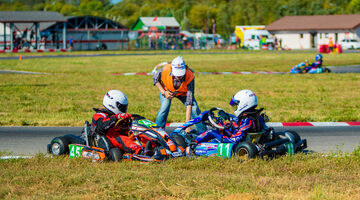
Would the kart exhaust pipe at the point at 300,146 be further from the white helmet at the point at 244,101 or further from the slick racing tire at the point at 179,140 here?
the slick racing tire at the point at 179,140

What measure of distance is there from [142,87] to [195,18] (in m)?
98.3

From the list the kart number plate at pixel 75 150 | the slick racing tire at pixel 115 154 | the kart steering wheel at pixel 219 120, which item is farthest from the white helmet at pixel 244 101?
the kart number plate at pixel 75 150

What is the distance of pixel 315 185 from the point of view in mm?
5695

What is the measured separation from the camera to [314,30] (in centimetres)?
7500

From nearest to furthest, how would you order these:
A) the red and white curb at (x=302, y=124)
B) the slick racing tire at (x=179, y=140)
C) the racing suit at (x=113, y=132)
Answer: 1. the racing suit at (x=113, y=132)
2. the slick racing tire at (x=179, y=140)
3. the red and white curb at (x=302, y=124)

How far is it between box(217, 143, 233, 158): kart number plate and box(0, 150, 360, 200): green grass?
0.25 meters

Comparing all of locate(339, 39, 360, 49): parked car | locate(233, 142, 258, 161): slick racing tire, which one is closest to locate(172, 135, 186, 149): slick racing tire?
locate(233, 142, 258, 161): slick racing tire

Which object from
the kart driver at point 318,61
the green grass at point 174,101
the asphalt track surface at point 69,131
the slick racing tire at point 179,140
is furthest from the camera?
the kart driver at point 318,61

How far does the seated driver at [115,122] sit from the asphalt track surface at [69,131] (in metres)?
1.24

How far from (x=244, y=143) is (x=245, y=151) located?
109mm

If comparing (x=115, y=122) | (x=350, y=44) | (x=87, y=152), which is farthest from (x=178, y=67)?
(x=350, y=44)

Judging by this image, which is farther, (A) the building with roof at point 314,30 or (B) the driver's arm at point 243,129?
(A) the building with roof at point 314,30

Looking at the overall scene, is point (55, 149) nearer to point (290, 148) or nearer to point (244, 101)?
point (244, 101)

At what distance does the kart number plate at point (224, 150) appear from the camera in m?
7.23
